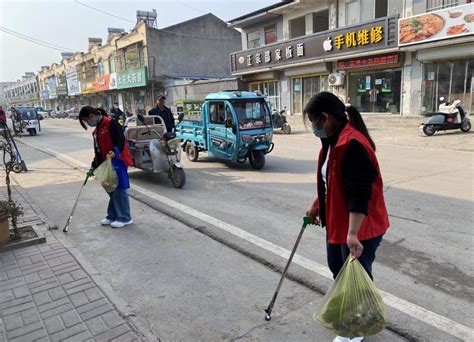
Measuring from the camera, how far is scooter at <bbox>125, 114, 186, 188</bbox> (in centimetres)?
772

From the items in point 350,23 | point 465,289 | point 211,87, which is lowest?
point 465,289

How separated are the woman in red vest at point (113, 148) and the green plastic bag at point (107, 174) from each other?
0.13 m

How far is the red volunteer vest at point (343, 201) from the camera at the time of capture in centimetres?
228

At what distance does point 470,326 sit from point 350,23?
1940 cm

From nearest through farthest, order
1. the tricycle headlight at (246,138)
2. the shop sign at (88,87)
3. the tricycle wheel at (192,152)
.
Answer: the tricycle headlight at (246,138) < the tricycle wheel at (192,152) < the shop sign at (88,87)

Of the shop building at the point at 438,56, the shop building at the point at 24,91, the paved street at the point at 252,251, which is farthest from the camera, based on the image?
the shop building at the point at 24,91

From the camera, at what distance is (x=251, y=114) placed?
9.34 meters

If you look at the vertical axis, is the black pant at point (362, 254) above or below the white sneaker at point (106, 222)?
above

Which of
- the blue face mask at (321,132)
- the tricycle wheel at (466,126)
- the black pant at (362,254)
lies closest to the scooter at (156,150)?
the black pant at (362,254)

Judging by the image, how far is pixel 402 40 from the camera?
16.3 meters

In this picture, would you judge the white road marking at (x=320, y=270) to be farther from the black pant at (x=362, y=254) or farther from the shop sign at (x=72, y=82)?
the shop sign at (x=72, y=82)

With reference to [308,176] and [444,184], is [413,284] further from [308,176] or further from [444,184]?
[308,176]

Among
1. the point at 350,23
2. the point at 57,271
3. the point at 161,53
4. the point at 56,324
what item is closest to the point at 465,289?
the point at 56,324

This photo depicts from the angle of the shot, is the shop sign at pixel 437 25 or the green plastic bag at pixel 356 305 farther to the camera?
the shop sign at pixel 437 25
